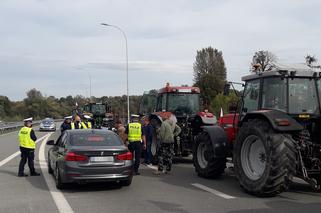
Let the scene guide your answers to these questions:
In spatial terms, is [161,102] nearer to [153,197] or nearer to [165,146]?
[165,146]

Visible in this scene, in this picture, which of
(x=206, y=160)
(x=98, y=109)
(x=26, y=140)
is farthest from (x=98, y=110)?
(x=206, y=160)

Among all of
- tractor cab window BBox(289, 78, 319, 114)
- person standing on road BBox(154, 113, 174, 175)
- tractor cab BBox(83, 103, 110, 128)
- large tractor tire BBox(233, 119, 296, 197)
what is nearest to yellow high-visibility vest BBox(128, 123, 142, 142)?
person standing on road BBox(154, 113, 174, 175)

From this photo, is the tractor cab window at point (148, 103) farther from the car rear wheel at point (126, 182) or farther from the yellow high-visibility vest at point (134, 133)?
the car rear wheel at point (126, 182)

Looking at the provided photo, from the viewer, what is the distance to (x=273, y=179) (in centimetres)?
796

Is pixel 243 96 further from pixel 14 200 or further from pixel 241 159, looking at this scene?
pixel 14 200

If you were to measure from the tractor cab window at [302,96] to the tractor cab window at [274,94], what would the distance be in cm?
15

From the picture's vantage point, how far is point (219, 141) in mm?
10383

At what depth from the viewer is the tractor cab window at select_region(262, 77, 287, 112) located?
8.68 m

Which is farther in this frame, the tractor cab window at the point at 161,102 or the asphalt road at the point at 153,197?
the tractor cab window at the point at 161,102

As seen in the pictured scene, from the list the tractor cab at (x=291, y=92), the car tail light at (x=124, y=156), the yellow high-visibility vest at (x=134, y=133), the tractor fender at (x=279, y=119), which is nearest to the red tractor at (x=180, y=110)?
the yellow high-visibility vest at (x=134, y=133)

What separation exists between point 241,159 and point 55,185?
4.32 m

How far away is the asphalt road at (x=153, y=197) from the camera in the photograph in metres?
7.52

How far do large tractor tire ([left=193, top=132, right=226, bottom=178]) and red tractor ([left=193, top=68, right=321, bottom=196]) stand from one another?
1205 millimetres

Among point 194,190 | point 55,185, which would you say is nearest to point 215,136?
point 194,190
